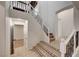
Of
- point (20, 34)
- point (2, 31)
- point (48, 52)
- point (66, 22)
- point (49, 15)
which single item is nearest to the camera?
point (2, 31)

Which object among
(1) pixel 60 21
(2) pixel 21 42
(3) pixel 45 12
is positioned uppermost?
(3) pixel 45 12

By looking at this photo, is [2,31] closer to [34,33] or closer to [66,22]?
[34,33]

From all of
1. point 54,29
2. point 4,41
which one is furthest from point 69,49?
point 54,29

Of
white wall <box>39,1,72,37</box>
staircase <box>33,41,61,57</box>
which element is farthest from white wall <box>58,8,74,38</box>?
staircase <box>33,41,61,57</box>

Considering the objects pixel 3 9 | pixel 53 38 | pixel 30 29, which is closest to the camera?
pixel 3 9

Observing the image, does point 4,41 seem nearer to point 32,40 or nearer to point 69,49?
point 69,49

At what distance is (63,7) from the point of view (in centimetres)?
730

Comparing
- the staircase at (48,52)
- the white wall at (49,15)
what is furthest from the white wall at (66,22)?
the staircase at (48,52)

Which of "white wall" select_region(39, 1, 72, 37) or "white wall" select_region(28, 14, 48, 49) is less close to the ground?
"white wall" select_region(39, 1, 72, 37)

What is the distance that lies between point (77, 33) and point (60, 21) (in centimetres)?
465

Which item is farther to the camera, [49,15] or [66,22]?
[66,22]

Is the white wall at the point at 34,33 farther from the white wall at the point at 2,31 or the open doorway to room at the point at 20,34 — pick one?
the white wall at the point at 2,31

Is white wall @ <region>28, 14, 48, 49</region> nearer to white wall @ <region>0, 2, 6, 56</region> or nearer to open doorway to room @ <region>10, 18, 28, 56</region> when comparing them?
open doorway to room @ <region>10, 18, 28, 56</region>

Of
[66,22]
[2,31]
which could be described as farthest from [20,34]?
[66,22]
